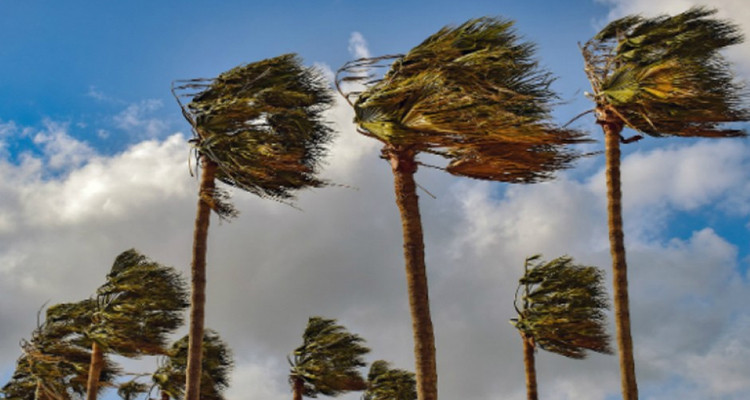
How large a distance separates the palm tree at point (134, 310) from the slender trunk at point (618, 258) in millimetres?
13185

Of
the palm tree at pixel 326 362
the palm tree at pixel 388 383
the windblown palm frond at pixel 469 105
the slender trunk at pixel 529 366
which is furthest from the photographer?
the palm tree at pixel 388 383

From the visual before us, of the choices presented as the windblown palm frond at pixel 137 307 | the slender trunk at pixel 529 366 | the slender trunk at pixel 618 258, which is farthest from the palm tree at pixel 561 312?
the windblown palm frond at pixel 137 307

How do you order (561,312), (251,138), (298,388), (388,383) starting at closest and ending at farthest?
(251,138), (561,312), (298,388), (388,383)

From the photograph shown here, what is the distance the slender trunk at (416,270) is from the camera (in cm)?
1080

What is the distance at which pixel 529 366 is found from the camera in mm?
23016

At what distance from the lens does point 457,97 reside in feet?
33.9

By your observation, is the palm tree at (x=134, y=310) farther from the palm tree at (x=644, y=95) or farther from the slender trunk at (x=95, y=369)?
the palm tree at (x=644, y=95)

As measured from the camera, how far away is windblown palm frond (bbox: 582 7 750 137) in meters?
17.1

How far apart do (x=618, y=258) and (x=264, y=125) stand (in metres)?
8.51

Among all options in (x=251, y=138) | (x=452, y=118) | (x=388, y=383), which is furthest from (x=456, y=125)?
(x=388, y=383)

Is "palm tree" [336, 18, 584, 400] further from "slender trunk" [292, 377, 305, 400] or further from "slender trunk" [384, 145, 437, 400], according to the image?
"slender trunk" [292, 377, 305, 400]

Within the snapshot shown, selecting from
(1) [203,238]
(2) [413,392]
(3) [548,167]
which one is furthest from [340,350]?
(3) [548,167]

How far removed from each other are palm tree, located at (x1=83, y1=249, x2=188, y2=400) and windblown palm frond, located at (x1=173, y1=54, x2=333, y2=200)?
8.01m

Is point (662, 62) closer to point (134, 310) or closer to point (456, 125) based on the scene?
point (456, 125)
